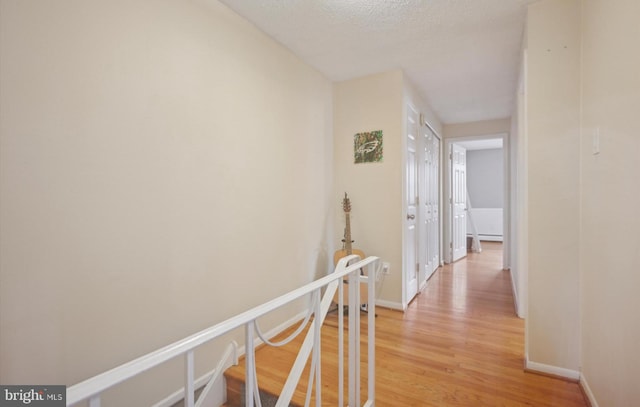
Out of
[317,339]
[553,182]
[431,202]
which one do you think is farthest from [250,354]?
[431,202]

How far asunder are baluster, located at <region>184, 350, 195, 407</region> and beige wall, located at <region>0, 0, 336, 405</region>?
0.87m

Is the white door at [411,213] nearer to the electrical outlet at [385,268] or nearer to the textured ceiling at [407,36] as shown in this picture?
the electrical outlet at [385,268]

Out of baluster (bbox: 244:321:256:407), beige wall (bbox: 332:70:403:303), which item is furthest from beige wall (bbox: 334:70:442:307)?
baluster (bbox: 244:321:256:407)

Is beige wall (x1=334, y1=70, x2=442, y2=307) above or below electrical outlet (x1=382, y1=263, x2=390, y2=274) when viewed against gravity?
above

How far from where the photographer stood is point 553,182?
179 cm

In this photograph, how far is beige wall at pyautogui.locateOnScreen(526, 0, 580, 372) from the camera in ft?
5.74

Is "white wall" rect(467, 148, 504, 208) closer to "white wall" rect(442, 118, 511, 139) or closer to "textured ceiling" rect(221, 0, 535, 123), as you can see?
"white wall" rect(442, 118, 511, 139)

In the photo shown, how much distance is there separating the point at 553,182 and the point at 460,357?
1275 millimetres

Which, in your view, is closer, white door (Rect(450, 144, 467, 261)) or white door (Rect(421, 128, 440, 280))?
white door (Rect(421, 128, 440, 280))

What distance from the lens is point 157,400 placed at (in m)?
1.51

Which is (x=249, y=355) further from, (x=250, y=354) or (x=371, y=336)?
(x=371, y=336)

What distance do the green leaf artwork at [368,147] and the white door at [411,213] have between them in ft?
1.08

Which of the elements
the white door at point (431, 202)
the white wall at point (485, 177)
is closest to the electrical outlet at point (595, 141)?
the white door at point (431, 202)

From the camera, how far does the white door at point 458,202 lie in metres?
5.00
